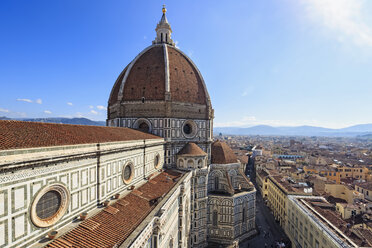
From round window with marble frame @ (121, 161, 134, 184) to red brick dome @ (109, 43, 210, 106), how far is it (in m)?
12.4

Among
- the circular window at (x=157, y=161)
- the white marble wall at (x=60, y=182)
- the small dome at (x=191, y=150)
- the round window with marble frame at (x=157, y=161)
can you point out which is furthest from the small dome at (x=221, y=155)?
the white marble wall at (x=60, y=182)

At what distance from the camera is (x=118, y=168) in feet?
51.9

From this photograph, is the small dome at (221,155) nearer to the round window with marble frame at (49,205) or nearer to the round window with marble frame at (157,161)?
the round window with marble frame at (157,161)

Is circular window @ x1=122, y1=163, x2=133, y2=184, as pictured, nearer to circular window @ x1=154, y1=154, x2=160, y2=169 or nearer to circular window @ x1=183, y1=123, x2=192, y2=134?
circular window @ x1=154, y1=154, x2=160, y2=169

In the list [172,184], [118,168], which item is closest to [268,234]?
[172,184]

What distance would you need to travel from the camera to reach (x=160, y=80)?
29.1 meters

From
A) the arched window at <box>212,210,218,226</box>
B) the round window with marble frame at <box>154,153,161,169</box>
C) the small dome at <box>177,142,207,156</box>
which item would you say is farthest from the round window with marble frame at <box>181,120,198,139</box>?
the arched window at <box>212,210,218,226</box>

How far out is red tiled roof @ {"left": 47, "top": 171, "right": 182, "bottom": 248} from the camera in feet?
31.5

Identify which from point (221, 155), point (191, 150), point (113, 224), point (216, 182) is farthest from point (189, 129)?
point (113, 224)

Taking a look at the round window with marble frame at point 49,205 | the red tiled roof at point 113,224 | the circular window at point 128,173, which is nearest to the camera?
the round window with marble frame at point 49,205

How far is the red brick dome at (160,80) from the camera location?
2869cm

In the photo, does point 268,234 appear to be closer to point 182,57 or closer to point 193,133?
point 193,133

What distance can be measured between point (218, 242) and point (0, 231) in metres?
26.6

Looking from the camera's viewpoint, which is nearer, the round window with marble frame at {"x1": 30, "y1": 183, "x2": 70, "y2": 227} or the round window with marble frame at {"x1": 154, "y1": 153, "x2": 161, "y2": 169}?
the round window with marble frame at {"x1": 30, "y1": 183, "x2": 70, "y2": 227}
